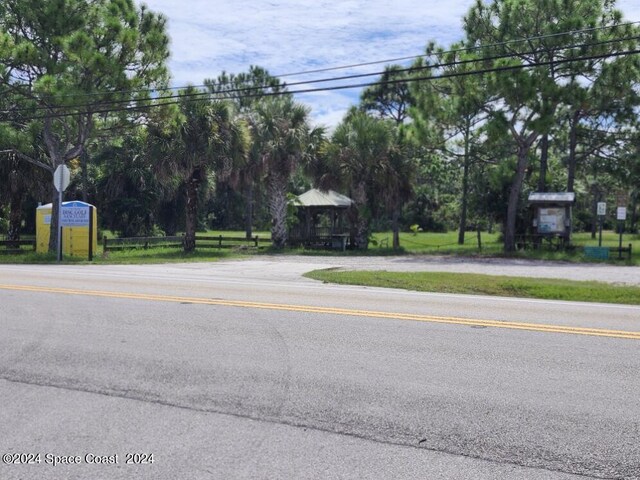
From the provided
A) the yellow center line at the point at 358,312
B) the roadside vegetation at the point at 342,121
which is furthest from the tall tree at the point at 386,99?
the yellow center line at the point at 358,312

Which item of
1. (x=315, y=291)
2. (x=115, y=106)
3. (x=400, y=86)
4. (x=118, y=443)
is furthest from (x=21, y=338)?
(x=400, y=86)

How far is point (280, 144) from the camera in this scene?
33.9 meters

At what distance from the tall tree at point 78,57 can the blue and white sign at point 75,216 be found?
146cm

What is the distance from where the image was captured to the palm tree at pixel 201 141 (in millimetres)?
31375

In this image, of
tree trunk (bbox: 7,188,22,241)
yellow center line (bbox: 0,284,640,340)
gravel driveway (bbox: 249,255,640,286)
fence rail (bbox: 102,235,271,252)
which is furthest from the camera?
tree trunk (bbox: 7,188,22,241)

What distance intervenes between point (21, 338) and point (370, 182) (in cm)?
2757

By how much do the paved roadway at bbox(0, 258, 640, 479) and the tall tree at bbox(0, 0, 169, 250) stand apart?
18910mm

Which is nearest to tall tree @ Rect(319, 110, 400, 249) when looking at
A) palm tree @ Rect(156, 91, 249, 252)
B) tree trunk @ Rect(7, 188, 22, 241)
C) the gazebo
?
the gazebo

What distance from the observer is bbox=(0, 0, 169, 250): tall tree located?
27.1 meters

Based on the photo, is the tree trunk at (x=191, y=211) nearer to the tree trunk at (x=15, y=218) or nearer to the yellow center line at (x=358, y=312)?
the tree trunk at (x=15, y=218)

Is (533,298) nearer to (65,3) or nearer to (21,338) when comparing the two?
(21,338)

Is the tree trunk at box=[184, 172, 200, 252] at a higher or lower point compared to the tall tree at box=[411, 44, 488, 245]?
lower

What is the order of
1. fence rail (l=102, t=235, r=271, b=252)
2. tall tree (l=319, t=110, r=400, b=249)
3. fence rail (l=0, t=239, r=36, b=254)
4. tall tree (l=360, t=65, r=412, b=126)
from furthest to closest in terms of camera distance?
tall tree (l=360, t=65, r=412, b=126) < tall tree (l=319, t=110, r=400, b=249) < fence rail (l=102, t=235, r=271, b=252) < fence rail (l=0, t=239, r=36, b=254)

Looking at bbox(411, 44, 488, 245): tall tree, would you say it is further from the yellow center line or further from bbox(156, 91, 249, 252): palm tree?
the yellow center line
